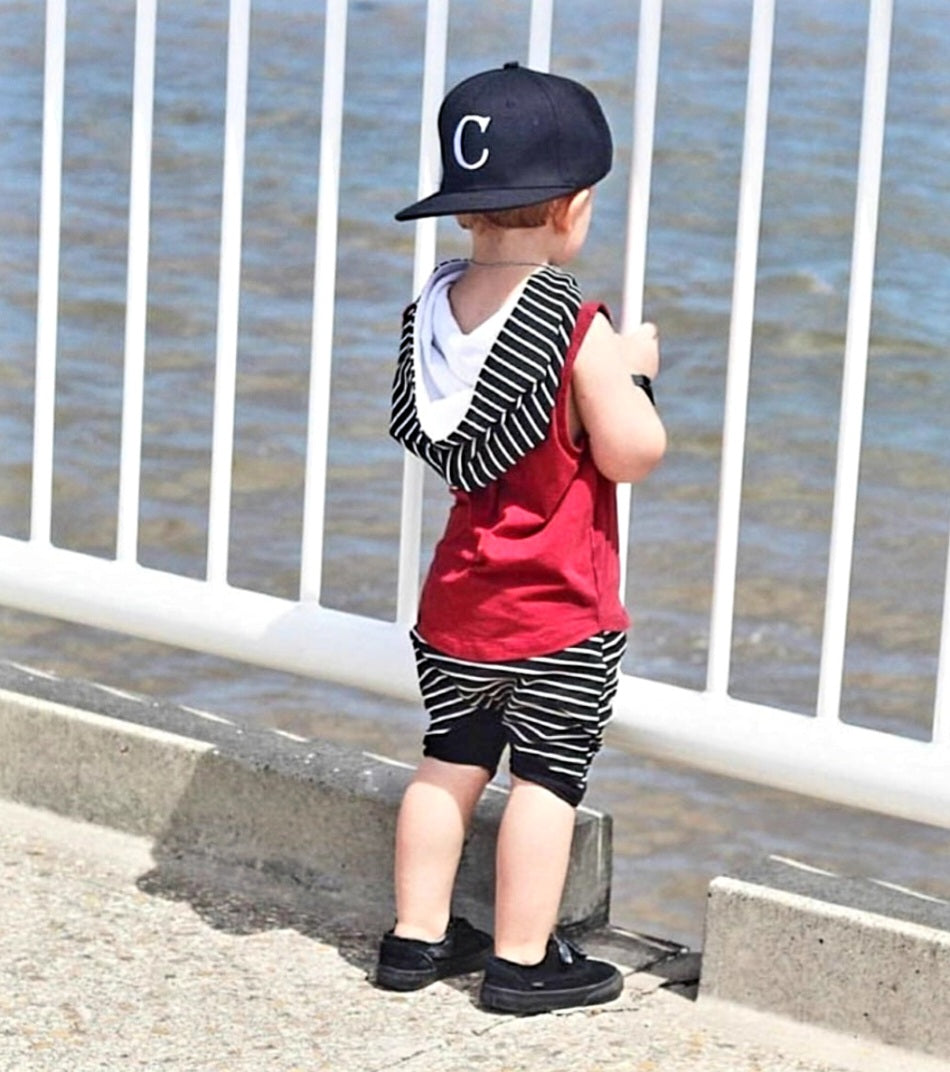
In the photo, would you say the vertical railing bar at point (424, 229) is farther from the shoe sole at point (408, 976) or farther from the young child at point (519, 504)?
the shoe sole at point (408, 976)

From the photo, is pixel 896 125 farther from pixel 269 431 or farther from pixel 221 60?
pixel 269 431

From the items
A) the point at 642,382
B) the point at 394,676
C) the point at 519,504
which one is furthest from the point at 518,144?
the point at 394,676

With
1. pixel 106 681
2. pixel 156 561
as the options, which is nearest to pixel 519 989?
pixel 106 681

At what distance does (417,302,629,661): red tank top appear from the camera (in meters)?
3.30

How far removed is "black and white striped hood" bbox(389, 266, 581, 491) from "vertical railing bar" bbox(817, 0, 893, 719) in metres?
0.36

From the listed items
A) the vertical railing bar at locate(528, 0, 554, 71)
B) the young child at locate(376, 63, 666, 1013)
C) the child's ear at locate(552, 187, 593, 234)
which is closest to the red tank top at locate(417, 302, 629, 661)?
the young child at locate(376, 63, 666, 1013)

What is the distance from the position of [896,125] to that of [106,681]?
6.83 meters

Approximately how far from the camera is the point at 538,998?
10.9ft

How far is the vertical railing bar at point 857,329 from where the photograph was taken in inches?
126

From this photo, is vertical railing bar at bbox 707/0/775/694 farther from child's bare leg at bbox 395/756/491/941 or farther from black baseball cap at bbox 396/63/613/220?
child's bare leg at bbox 395/756/491/941

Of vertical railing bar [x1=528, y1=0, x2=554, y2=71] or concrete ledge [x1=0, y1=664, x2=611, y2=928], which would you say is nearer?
vertical railing bar [x1=528, y1=0, x2=554, y2=71]

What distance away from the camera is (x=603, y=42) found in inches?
561

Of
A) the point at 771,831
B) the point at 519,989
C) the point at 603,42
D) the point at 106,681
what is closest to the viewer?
the point at 519,989

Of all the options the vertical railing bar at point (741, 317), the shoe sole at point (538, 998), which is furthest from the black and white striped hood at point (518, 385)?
the shoe sole at point (538, 998)
